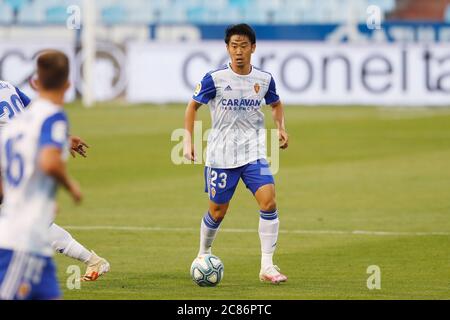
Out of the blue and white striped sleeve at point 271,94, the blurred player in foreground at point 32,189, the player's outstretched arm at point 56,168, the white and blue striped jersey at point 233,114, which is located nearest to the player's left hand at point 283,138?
the white and blue striped jersey at point 233,114

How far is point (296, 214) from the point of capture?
14.6 m

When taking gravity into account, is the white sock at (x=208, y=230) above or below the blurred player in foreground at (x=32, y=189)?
below

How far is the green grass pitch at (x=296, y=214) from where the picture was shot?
9.88m

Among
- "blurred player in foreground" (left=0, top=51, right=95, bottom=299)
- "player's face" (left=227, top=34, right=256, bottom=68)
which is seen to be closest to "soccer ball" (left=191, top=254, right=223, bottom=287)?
"player's face" (left=227, top=34, right=256, bottom=68)

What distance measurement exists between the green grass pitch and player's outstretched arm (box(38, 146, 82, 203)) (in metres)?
3.04

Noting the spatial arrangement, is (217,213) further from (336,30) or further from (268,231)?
(336,30)

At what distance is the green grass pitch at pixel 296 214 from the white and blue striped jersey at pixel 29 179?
→ 8.44ft

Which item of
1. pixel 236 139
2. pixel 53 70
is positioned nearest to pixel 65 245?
A: pixel 236 139

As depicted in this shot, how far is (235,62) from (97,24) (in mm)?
23109

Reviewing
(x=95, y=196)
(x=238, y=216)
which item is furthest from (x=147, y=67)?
(x=238, y=216)

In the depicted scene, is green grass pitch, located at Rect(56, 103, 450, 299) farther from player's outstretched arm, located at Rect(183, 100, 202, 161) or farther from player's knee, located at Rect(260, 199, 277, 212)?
player's outstretched arm, located at Rect(183, 100, 202, 161)

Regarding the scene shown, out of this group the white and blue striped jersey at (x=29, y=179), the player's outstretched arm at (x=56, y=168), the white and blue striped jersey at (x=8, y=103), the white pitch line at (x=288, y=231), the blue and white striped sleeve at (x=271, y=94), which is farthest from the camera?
the white pitch line at (x=288, y=231)

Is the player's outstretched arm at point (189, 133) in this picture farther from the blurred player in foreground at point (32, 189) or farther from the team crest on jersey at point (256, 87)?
the blurred player in foreground at point (32, 189)

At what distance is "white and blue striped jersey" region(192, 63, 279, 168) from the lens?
33.4 feet
